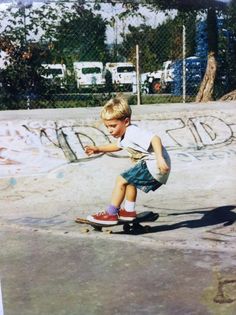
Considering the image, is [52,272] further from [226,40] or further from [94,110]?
[226,40]

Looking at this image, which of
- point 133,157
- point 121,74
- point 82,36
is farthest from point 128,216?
point 82,36

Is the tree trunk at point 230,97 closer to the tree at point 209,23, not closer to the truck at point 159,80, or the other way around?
the tree at point 209,23

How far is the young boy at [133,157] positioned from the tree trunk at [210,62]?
5425mm

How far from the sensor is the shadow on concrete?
3.60m

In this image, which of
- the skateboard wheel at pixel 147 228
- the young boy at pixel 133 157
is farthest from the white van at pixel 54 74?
the skateboard wheel at pixel 147 228

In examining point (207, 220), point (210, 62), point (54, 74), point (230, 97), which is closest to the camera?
point (207, 220)

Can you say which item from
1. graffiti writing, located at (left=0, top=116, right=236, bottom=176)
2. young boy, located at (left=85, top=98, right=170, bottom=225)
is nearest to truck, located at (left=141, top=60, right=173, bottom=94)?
graffiti writing, located at (left=0, top=116, right=236, bottom=176)

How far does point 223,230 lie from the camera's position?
3.48 m

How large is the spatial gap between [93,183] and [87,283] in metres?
2.61

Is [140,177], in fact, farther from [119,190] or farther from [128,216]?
[128,216]

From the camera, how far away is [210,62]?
8.95m

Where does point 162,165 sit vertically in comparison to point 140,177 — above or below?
above

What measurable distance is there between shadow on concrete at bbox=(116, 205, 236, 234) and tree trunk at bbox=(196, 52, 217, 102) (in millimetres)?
4761

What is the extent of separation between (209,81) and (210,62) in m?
0.35
